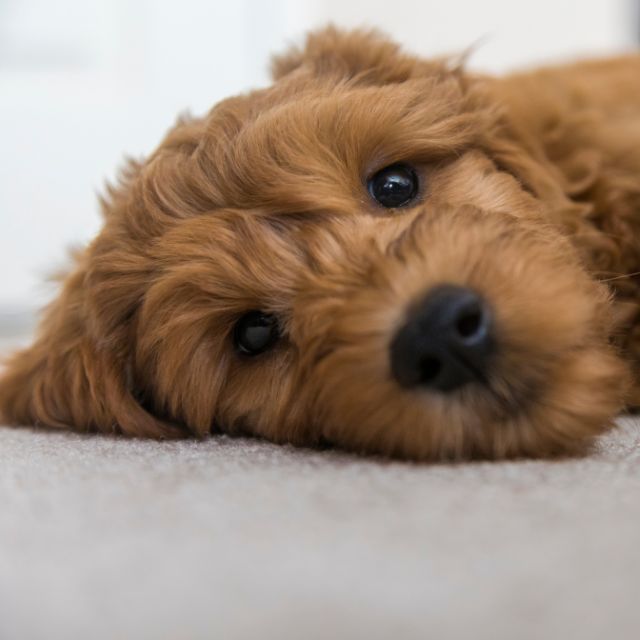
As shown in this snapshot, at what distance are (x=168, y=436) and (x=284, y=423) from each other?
24 cm

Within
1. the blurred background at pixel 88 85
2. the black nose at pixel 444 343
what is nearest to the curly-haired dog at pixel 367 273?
the black nose at pixel 444 343

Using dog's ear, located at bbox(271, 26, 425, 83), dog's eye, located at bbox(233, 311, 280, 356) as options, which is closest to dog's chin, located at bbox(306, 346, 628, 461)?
dog's eye, located at bbox(233, 311, 280, 356)

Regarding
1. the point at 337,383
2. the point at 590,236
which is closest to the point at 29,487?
the point at 337,383

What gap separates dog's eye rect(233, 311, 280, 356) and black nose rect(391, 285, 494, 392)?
0.36m

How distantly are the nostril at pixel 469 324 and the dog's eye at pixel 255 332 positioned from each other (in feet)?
1.34

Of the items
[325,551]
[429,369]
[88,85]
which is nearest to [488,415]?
[429,369]

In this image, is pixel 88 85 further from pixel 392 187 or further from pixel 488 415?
pixel 488 415

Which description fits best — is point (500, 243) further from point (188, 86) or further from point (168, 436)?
point (188, 86)

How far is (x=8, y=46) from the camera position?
165 inches

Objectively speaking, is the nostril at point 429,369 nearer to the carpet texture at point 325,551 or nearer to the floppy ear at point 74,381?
the carpet texture at point 325,551

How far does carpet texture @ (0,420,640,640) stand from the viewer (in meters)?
0.66

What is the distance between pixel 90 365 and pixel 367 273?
0.58 m

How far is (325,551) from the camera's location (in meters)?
0.78

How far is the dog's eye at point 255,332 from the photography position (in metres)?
1.46
